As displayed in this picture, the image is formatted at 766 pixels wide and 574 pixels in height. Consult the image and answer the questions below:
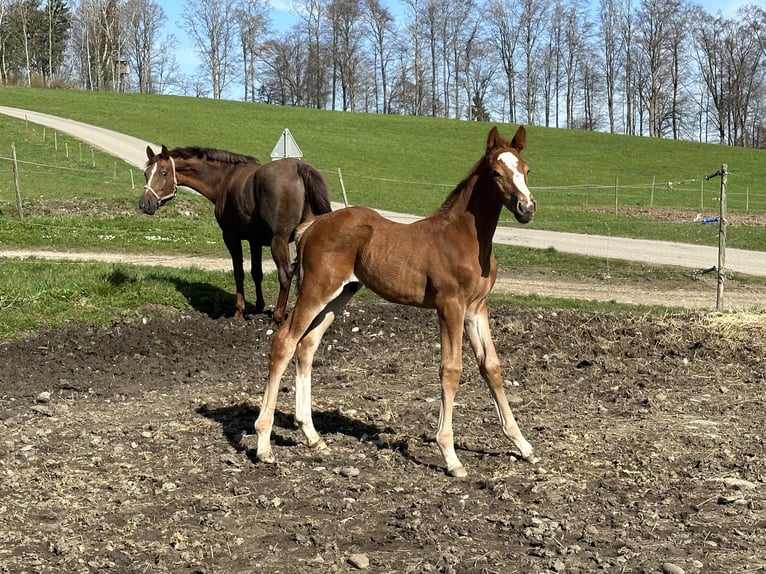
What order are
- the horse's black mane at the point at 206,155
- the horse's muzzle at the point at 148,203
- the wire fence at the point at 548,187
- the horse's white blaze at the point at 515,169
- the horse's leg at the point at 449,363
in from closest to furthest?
the horse's white blaze at the point at 515,169
the horse's leg at the point at 449,363
the horse's muzzle at the point at 148,203
the horse's black mane at the point at 206,155
the wire fence at the point at 548,187

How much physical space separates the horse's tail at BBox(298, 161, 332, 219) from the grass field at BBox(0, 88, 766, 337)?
2252 millimetres

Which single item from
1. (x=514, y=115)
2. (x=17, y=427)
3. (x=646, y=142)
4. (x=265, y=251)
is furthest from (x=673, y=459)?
(x=514, y=115)

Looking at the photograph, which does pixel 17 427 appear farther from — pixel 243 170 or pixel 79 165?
pixel 79 165

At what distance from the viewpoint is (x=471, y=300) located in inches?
219

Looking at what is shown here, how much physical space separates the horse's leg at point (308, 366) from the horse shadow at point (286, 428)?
0.22 metres

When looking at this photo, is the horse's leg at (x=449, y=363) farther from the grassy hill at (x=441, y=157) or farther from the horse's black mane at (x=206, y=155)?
the grassy hill at (x=441, y=157)

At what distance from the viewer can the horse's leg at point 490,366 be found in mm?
5586

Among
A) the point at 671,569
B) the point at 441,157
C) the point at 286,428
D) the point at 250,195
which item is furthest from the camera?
the point at 441,157

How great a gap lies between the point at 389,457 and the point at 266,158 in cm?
3701

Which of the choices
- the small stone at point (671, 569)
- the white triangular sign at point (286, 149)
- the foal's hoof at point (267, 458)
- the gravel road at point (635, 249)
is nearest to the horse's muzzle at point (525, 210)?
the small stone at point (671, 569)

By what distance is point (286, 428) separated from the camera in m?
6.46

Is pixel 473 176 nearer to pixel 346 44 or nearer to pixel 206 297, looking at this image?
pixel 206 297

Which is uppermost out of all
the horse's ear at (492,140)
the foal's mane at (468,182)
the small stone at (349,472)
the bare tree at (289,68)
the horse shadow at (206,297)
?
the bare tree at (289,68)

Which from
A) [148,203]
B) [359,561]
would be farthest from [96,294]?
[359,561]
